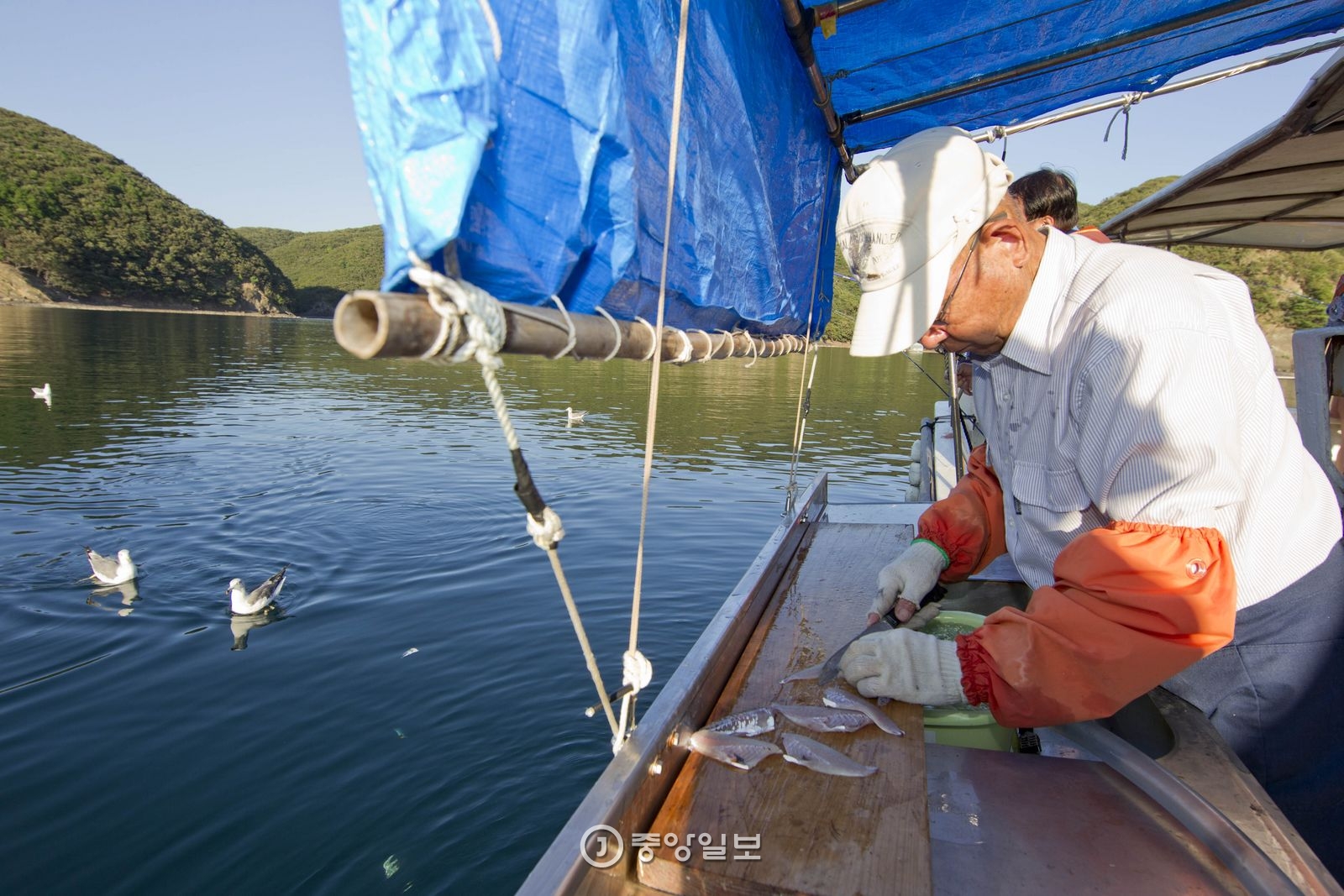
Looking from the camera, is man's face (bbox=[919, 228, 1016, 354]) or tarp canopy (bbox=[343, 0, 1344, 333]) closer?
tarp canopy (bbox=[343, 0, 1344, 333])

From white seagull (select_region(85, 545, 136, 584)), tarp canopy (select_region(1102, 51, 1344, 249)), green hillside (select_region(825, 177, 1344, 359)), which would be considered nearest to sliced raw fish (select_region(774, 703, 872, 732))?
tarp canopy (select_region(1102, 51, 1344, 249))

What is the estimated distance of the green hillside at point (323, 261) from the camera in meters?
128

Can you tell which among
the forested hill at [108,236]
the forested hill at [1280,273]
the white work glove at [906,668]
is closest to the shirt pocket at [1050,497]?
the white work glove at [906,668]

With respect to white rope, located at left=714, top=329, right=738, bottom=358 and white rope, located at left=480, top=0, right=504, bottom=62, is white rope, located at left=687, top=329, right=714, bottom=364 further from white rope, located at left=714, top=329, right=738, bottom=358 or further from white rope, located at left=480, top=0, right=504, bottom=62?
white rope, located at left=480, top=0, right=504, bottom=62

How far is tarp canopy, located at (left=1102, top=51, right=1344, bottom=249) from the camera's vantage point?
12.0ft

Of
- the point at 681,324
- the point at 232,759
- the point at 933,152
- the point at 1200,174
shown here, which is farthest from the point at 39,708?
the point at 1200,174

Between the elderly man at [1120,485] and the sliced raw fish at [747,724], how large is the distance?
31cm

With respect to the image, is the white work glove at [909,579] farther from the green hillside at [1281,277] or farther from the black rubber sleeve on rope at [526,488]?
the green hillside at [1281,277]

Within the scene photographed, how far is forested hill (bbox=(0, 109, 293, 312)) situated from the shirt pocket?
11242 centimetres

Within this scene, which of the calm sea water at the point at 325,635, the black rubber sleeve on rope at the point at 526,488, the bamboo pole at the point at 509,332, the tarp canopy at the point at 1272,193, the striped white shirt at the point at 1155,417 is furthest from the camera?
the calm sea water at the point at 325,635

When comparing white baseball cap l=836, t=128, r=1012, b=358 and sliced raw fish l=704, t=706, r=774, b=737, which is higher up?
white baseball cap l=836, t=128, r=1012, b=358

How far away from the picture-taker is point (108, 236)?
9469 centimetres

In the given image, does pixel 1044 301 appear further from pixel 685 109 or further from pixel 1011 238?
pixel 685 109

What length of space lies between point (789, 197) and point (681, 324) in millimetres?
1874
